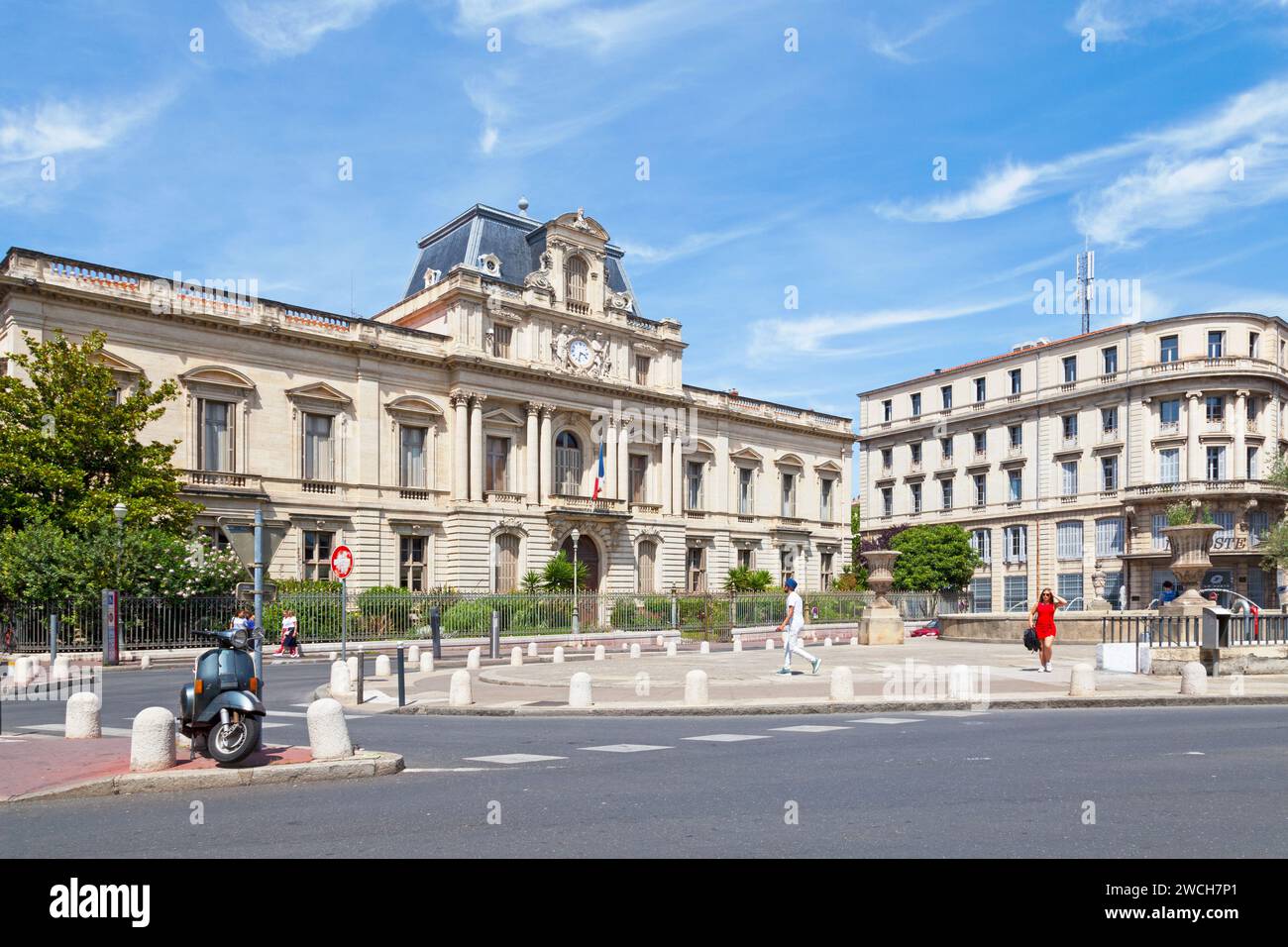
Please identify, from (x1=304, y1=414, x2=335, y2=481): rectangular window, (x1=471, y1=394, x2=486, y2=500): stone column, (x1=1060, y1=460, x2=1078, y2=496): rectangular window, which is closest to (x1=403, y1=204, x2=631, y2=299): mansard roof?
(x1=471, y1=394, x2=486, y2=500): stone column

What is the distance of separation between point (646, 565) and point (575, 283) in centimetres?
1390

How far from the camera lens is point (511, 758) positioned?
35.4 ft

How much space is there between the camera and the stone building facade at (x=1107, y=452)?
54.8 metres

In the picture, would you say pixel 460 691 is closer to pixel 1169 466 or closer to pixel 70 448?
pixel 70 448

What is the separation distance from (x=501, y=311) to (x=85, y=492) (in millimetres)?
20262

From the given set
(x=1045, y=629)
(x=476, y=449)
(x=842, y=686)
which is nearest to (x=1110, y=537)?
(x=476, y=449)

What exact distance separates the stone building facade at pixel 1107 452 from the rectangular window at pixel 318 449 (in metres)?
40.9

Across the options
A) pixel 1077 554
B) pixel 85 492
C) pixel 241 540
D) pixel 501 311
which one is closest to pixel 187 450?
pixel 85 492

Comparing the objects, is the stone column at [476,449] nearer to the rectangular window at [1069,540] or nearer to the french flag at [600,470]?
the french flag at [600,470]

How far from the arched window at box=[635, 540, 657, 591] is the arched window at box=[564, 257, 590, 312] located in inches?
463

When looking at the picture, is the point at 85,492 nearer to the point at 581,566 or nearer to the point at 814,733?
the point at 581,566

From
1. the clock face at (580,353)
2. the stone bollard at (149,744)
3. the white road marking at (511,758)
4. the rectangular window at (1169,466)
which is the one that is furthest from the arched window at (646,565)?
the stone bollard at (149,744)

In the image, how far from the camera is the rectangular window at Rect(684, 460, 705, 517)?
56.0 m

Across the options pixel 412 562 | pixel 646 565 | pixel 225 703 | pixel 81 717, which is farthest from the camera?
pixel 646 565
